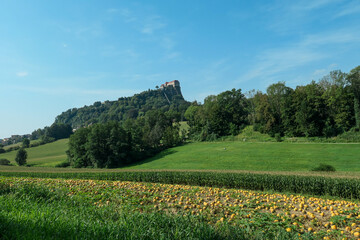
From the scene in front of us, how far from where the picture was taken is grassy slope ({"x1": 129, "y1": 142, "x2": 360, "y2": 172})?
31203mm

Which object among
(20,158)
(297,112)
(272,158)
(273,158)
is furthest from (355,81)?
(20,158)

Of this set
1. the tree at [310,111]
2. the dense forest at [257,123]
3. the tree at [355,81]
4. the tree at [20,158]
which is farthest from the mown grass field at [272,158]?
the tree at [20,158]

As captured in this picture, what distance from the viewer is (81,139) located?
51.8 metres

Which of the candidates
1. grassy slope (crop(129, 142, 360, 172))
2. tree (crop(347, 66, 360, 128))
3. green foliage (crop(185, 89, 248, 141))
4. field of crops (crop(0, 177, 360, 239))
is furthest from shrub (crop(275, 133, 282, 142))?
field of crops (crop(0, 177, 360, 239))

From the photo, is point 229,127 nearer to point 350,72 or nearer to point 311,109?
point 311,109

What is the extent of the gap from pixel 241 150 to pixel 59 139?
98120mm

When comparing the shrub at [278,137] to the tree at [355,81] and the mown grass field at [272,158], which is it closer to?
the mown grass field at [272,158]

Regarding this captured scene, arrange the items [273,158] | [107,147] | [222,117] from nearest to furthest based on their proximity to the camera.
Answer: [273,158] → [107,147] → [222,117]

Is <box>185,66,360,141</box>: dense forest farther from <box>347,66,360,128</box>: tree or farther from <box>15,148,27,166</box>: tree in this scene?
<box>15,148,27,166</box>: tree

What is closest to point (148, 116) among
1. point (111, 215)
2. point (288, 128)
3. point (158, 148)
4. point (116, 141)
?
point (158, 148)

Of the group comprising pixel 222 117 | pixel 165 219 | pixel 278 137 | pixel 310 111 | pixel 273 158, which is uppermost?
pixel 222 117

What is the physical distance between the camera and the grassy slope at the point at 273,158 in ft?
102

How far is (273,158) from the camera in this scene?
120 feet

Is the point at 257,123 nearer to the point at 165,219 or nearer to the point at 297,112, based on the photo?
the point at 297,112
